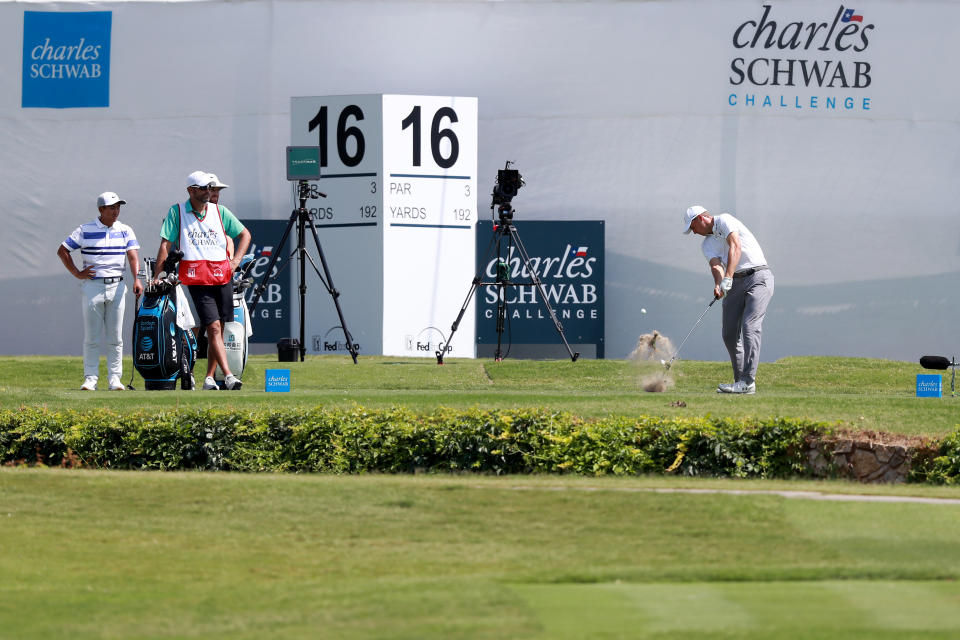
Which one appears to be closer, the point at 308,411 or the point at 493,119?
the point at 308,411

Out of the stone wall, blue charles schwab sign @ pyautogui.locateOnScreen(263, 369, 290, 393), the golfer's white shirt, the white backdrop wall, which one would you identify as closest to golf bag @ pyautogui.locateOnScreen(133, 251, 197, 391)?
blue charles schwab sign @ pyautogui.locateOnScreen(263, 369, 290, 393)

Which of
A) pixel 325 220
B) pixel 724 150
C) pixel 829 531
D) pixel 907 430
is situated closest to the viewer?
pixel 829 531

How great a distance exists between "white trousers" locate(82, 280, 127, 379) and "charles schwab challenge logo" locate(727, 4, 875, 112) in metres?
11.0

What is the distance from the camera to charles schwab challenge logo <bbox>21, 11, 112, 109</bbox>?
2089 centimetres

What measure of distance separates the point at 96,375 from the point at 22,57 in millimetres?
10461

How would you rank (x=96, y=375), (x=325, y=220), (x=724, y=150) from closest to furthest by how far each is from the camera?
1. (x=96, y=375)
2. (x=325, y=220)
3. (x=724, y=150)

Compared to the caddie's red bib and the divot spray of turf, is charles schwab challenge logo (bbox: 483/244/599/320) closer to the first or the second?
the divot spray of turf

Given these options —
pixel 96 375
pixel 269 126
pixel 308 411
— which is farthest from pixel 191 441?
pixel 269 126

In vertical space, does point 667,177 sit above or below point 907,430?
above

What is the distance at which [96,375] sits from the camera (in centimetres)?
1224

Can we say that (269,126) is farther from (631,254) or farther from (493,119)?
(631,254)

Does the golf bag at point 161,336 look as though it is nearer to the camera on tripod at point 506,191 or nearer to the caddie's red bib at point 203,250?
the caddie's red bib at point 203,250

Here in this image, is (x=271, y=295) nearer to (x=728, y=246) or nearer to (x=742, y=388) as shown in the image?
(x=728, y=246)

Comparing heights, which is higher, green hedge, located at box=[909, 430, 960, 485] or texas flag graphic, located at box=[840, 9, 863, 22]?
texas flag graphic, located at box=[840, 9, 863, 22]
